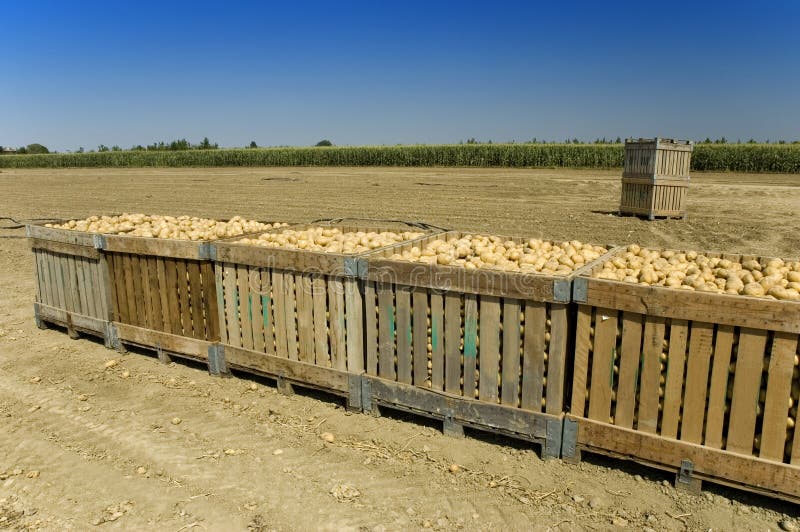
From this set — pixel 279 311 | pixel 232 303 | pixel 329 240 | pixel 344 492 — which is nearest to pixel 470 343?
pixel 344 492

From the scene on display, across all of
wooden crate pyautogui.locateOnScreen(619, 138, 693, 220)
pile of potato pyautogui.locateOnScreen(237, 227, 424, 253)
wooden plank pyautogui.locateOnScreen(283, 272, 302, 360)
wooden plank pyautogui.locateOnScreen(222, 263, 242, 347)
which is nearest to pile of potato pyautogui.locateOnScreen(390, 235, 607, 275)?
pile of potato pyautogui.locateOnScreen(237, 227, 424, 253)

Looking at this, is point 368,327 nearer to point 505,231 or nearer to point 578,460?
point 578,460

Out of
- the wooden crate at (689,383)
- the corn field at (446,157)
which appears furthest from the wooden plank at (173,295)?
the corn field at (446,157)

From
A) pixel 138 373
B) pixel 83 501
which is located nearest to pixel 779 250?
pixel 138 373

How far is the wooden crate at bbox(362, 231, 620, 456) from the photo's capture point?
445 centimetres

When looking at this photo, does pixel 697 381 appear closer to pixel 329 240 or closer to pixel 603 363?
pixel 603 363

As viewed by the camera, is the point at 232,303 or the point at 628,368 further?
the point at 232,303

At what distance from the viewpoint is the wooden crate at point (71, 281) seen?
705cm

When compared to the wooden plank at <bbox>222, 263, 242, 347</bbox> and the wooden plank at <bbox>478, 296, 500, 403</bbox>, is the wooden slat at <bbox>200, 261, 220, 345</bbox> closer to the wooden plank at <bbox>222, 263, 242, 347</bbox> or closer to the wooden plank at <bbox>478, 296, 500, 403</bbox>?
the wooden plank at <bbox>222, 263, 242, 347</bbox>

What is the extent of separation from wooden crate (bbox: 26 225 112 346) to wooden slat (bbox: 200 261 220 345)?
155cm

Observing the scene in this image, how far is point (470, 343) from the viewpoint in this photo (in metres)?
4.74

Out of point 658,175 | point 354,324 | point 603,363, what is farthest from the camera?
point 658,175

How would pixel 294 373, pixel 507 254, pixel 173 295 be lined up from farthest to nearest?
pixel 173 295, pixel 294 373, pixel 507 254

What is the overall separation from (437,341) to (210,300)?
2.55 metres
